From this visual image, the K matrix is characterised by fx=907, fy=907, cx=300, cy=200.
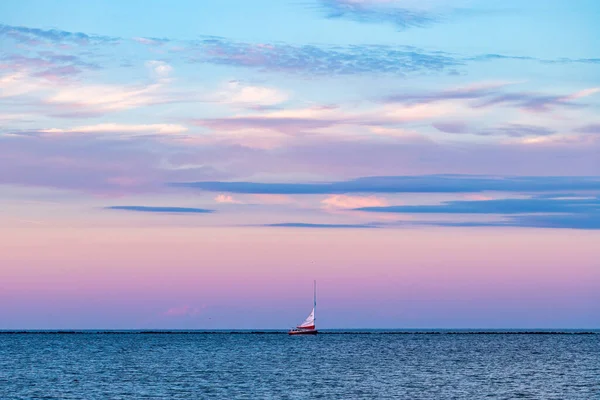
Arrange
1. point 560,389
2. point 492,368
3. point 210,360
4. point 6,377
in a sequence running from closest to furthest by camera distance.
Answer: point 560,389 < point 6,377 < point 492,368 < point 210,360

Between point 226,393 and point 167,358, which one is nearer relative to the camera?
point 226,393

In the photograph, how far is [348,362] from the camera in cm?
13162

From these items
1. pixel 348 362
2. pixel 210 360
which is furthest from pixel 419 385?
pixel 210 360

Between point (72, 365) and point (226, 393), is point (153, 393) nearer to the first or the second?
point (226, 393)

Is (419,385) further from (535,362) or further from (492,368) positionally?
(535,362)

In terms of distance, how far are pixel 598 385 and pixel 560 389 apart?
261 inches

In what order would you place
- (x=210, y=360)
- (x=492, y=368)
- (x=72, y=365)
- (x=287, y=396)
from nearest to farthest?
(x=287, y=396) < (x=492, y=368) < (x=72, y=365) < (x=210, y=360)

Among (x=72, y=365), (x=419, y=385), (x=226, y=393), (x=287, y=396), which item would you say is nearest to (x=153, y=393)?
(x=226, y=393)

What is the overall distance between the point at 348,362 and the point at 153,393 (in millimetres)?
52258

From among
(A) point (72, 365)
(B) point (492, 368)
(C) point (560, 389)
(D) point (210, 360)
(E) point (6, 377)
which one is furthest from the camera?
(D) point (210, 360)

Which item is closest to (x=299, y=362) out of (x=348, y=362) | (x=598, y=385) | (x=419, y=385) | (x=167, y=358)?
(x=348, y=362)

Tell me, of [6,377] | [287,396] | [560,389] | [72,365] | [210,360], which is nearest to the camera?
[287,396]

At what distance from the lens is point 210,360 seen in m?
139

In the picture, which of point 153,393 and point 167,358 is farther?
point 167,358
